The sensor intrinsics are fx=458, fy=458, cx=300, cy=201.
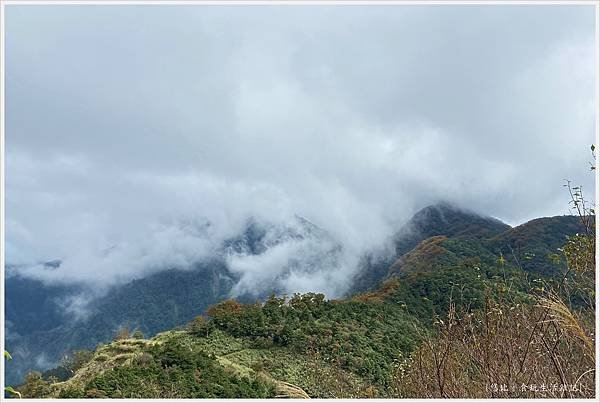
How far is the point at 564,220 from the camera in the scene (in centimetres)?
4909

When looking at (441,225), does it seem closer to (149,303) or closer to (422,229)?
(422,229)

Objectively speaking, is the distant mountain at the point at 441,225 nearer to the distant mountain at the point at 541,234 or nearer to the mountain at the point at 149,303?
the distant mountain at the point at 541,234

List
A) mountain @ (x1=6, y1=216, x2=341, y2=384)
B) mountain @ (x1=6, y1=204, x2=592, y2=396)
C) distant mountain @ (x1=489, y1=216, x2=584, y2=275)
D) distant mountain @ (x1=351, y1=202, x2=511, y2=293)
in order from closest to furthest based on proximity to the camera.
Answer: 1. mountain @ (x1=6, y1=204, x2=592, y2=396)
2. distant mountain @ (x1=489, y1=216, x2=584, y2=275)
3. distant mountain @ (x1=351, y1=202, x2=511, y2=293)
4. mountain @ (x1=6, y1=216, x2=341, y2=384)

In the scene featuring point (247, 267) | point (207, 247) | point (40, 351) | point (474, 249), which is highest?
point (207, 247)

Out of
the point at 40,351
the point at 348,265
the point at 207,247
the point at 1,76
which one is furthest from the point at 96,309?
the point at 1,76

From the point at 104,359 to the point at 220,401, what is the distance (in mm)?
13487

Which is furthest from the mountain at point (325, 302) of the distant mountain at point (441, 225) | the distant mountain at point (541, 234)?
the distant mountain at point (441, 225)

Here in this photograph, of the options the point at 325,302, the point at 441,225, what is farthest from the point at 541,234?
the point at 441,225

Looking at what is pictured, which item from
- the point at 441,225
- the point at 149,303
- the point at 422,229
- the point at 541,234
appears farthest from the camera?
the point at 149,303

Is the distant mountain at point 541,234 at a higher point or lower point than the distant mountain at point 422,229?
lower

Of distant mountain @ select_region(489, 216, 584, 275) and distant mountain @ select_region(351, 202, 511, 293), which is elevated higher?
distant mountain @ select_region(351, 202, 511, 293)

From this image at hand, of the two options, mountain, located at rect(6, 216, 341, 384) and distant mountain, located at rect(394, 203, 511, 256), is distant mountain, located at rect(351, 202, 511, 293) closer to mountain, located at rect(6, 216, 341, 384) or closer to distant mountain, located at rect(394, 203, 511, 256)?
distant mountain, located at rect(394, 203, 511, 256)

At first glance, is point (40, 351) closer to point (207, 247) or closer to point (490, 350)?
point (207, 247)

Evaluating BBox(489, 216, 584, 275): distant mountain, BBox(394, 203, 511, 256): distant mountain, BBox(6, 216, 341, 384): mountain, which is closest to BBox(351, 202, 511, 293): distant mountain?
BBox(394, 203, 511, 256): distant mountain
